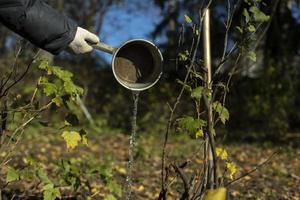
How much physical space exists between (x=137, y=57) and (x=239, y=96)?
8.91 m

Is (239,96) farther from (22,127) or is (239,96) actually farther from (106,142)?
(22,127)

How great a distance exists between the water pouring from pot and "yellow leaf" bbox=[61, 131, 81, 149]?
2.07ft

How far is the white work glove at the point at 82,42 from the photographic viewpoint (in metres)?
2.88

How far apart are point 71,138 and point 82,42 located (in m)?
1.01

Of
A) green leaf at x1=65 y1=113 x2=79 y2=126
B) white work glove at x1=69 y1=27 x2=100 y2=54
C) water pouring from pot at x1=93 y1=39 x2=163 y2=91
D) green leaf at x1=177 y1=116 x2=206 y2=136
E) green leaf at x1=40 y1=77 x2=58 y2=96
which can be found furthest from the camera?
green leaf at x1=65 y1=113 x2=79 y2=126

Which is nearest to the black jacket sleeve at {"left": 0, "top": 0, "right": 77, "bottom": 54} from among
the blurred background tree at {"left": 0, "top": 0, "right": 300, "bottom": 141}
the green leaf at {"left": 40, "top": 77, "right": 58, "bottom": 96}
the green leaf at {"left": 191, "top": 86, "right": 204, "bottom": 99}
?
the green leaf at {"left": 191, "top": 86, "right": 204, "bottom": 99}

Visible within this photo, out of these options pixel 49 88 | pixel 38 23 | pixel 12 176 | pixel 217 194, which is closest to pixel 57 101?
pixel 49 88

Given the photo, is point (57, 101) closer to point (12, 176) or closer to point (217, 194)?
point (12, 176)

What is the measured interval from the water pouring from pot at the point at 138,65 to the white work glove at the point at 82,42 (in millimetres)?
262

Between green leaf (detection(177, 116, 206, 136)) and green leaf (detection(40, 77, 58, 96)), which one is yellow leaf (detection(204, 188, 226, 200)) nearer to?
green leaf (detection(177, 116, 206, 136))

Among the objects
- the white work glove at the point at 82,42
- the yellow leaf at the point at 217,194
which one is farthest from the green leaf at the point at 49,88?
the yellow leaf at the point at 217,194

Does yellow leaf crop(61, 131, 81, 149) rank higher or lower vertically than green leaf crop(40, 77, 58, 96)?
lower

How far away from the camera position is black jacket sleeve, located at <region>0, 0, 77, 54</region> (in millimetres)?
2545

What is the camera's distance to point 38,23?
2.61 metres
